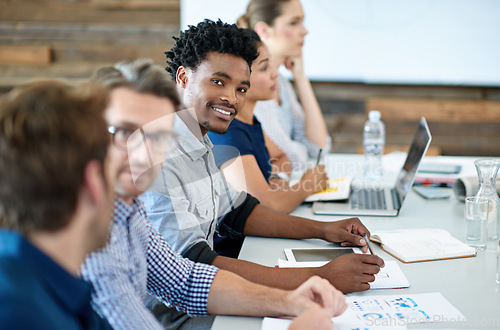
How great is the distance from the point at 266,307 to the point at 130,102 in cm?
46

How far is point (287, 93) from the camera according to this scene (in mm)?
2762

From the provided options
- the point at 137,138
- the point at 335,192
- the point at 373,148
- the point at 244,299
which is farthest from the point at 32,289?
the point at 373,148

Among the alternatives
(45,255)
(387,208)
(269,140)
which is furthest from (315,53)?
(45,255)

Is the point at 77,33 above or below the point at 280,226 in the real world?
above

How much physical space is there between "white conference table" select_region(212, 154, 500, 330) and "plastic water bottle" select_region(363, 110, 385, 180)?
1.12 feet

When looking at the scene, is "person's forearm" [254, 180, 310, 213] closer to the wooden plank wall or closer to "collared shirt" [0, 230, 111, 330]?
"collared shirt" [0, 230, 111, 330]

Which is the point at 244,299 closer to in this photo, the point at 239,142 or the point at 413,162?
the point at 239,142

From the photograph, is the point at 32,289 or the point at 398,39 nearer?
the point at 32,289

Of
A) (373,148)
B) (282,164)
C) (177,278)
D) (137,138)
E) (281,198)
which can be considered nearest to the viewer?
(137,138)

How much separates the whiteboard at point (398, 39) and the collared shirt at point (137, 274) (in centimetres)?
269

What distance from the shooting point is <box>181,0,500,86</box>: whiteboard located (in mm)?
3357

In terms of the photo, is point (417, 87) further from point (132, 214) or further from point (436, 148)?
point (132, 214)

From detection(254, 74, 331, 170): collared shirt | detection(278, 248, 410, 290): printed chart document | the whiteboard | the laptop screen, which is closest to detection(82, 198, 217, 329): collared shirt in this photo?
detection(278, 248, 410, 290): printed chart document

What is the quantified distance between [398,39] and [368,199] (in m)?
1.96
